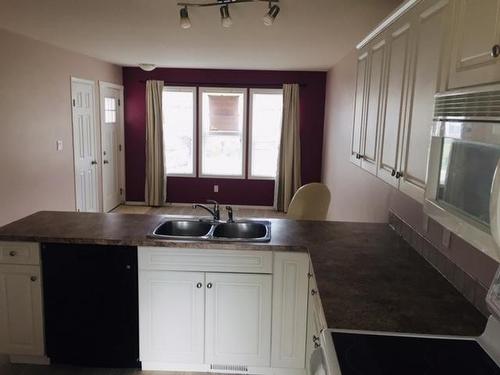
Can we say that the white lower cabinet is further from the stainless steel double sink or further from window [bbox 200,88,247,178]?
window [bbox 200,88,247,178]

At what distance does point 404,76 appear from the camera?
6.06 feet

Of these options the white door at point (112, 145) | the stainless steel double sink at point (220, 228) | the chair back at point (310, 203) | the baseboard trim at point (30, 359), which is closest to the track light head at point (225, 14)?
the stainless steel double sink at point (220, 228)

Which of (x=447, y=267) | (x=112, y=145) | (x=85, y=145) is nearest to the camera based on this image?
(x=447, y=267)

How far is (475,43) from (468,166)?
379 millimetres

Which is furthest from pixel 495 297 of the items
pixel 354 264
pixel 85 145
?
pixel 85 145

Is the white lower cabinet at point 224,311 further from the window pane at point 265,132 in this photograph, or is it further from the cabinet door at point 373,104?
the window pane at point 265,132

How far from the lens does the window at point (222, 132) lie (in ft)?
22.4

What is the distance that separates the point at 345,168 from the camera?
4.80 metres

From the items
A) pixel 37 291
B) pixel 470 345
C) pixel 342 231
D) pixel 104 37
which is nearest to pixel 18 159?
pixel 104 37

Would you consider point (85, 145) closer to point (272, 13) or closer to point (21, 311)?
point (21, 311)

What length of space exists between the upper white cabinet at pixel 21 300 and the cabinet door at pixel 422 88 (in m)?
2.08

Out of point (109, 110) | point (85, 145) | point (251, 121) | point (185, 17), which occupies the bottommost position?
point (85, 145)

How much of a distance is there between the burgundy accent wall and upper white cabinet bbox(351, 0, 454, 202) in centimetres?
429

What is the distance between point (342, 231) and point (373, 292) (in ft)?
3.08
